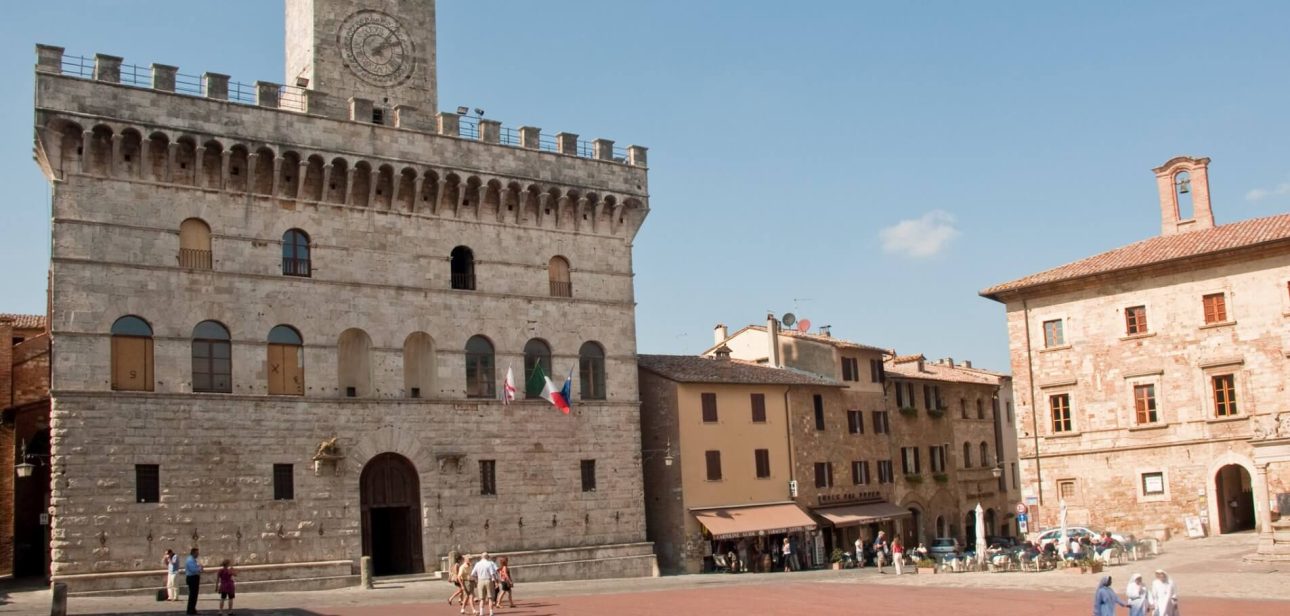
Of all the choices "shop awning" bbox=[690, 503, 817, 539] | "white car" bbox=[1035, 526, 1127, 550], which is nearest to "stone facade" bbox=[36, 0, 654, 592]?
"shop awning" bbox=[690, 503, 817, 539]

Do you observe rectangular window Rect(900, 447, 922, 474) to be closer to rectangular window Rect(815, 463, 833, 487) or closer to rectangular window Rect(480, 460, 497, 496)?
rectangular window Rect(815, 463, 833, 487)

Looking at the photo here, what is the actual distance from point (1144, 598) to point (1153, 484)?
77.3 feet

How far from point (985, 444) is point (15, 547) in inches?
1551

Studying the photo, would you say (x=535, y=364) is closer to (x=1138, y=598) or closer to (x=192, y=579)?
(x=192, y=579)

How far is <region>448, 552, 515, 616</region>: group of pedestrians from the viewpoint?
75.1ft

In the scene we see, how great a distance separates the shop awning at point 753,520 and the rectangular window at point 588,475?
4.53 metres

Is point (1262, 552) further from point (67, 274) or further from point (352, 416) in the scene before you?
point (67, 274)

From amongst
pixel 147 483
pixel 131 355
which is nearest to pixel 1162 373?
pixel 147 483

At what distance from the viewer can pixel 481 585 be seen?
901 inches

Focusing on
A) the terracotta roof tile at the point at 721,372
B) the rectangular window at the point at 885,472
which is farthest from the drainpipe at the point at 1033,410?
the rectangular window at the point at 885,472

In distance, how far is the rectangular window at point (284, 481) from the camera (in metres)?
30.8

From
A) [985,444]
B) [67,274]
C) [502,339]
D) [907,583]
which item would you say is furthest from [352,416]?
[985,444]

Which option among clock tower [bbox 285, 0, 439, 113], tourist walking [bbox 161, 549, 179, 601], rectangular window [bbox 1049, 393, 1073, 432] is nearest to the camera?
tourist walking [bbox 161, 549, 179, 601]

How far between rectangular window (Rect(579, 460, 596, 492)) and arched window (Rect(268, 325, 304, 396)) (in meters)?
9.00
